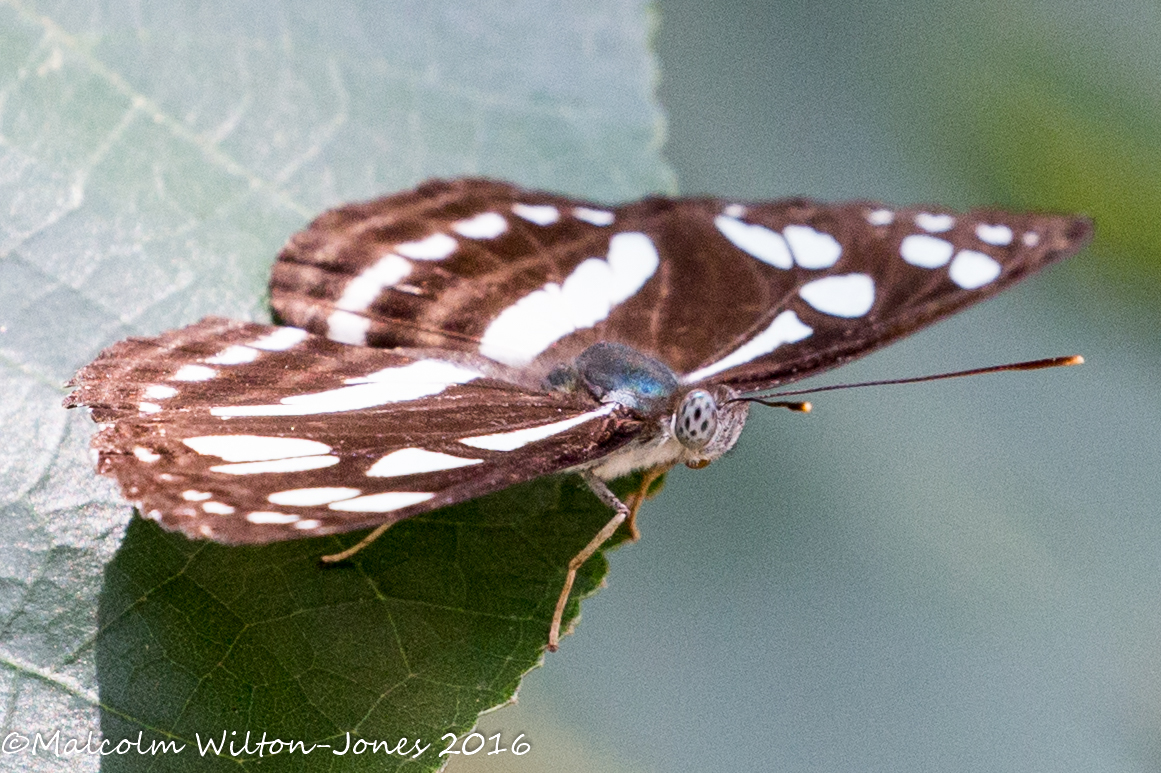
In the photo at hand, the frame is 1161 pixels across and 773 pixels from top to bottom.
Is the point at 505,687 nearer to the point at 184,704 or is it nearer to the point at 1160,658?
the point at 184,704

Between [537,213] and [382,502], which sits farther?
[537,213]

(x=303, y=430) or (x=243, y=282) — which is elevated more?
(x=243, y=282)

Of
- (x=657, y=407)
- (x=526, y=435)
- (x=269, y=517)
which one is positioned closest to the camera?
(x=269, y=517)

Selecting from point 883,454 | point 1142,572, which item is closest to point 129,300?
point 883,454

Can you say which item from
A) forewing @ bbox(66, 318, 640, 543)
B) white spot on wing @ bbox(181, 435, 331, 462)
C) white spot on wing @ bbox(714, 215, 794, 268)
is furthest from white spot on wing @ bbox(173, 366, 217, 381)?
white spot on wing @ bbox(714, 215, 794, 268)

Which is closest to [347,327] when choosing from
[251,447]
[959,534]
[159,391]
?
[159,391]

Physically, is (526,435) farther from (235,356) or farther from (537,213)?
(537,213)

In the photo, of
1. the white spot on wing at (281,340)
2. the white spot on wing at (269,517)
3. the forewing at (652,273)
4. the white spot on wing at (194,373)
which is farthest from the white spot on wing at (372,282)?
the white spot on wing at (269,517)

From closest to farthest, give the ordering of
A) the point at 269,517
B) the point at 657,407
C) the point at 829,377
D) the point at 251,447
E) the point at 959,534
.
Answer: the point at 269,517 < the point at 251,447 < the point at 657,407 < the point at 959,534 < the point at 829,377
